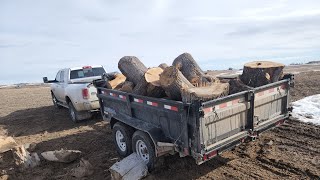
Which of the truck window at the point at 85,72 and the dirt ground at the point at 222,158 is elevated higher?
the truck window at the point at 85,72

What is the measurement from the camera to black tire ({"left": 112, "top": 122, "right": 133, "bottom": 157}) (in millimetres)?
5621

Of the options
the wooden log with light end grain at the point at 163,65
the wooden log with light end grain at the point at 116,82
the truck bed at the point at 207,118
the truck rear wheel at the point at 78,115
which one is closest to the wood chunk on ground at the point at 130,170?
the truck bed at the point at 207,118

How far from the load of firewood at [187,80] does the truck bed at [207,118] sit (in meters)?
0.25

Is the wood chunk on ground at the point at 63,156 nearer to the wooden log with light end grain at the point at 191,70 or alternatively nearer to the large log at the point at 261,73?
the wooden log with light end grain at the point at 191,70

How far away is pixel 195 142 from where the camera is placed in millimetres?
4070

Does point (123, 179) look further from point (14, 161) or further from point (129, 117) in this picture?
point (14, 161)

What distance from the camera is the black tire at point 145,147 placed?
479 centimetres

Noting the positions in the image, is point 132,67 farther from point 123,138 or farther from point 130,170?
point 130,170

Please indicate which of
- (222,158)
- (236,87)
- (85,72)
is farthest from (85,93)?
(236,87)

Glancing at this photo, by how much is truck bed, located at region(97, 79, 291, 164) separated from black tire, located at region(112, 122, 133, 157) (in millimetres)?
238

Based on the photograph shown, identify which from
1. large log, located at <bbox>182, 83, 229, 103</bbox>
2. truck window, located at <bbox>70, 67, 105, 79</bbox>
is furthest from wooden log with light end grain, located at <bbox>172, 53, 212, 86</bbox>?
truck window, located at <bbox>70, 67, 105, 79</bbox>

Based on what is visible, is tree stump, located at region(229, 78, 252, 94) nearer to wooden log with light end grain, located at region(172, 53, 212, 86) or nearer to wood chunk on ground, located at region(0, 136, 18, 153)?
wooden log with light end grain, located at region(172, 53, 212, 86)

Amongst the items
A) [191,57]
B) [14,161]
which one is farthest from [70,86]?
A: [191,57]

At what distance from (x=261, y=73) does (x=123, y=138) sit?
10.3ft
